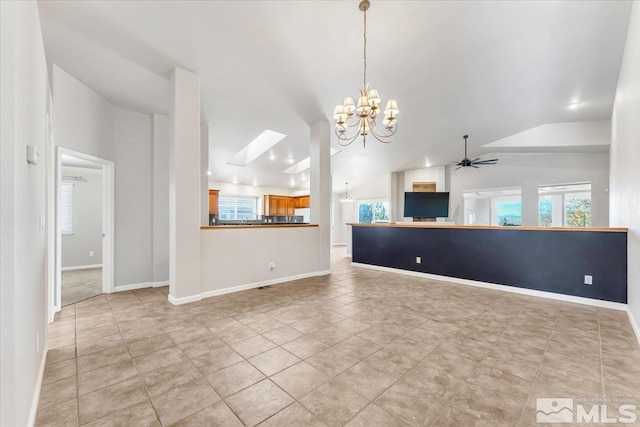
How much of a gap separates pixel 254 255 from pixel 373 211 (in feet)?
24.3

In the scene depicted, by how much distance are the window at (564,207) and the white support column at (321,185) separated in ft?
20.2

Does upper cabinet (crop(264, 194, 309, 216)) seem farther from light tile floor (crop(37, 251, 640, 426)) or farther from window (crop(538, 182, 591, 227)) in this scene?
window (crop(538, 182, 591, 227))

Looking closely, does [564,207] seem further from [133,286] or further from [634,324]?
[133,286]

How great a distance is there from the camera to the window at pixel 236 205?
31.6 feet

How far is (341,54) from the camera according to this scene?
11.6 ft

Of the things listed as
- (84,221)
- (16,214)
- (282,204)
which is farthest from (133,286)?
(282,204)

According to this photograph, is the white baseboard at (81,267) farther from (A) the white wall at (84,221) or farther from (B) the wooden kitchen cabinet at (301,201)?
(B) the wooden kitchen cabinet at (301,201)

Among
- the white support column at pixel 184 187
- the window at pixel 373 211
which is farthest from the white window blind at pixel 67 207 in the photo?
the window at pixel 373 211

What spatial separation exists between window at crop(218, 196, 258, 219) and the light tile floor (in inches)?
245

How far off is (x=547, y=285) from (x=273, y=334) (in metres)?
4.02

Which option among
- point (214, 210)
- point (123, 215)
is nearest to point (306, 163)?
point (214, 210)

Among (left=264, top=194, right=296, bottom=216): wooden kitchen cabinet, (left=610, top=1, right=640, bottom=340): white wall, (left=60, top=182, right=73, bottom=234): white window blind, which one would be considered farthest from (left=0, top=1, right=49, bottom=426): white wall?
(left=264, top=194, right=296, bottom=216): wooden kitchen cabinet

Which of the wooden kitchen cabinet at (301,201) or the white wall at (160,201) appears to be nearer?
the white wall at (160,201)

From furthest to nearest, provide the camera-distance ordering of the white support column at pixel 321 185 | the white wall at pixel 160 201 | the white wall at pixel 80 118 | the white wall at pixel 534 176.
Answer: the white wall at pixel 534 176 → the white support column at pixel 321 185 → the white wall at pixel 160 201 → the white wall at pixel 80 118
